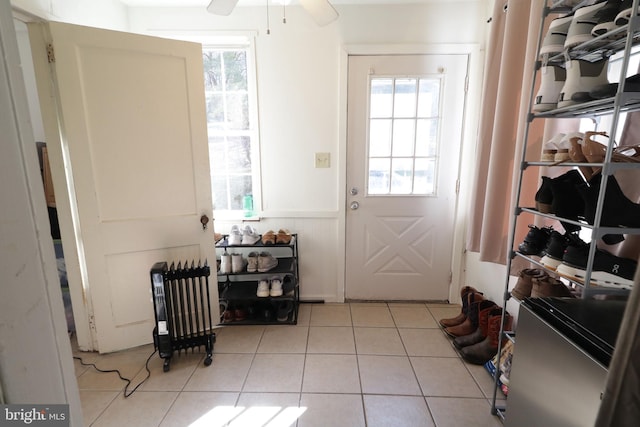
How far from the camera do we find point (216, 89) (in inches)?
91.4

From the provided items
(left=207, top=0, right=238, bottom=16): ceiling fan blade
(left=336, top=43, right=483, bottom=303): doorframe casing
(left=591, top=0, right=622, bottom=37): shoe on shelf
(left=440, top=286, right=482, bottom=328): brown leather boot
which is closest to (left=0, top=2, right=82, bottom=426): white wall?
(left=207, top=0, right=238, bottom=16): ceiling fan blade

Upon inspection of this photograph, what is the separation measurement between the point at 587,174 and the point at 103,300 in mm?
2682

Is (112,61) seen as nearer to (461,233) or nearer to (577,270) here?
(577,270)

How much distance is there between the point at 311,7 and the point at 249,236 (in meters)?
1.54

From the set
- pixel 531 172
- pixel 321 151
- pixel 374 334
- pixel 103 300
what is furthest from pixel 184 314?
pixel 531 172

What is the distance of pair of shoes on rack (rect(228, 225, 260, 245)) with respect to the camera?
2.21 meters

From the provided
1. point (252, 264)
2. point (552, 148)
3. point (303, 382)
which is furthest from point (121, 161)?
point (552, 148)

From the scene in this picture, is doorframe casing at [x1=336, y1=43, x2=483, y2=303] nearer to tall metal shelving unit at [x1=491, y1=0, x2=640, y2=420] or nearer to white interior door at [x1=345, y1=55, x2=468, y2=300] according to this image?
white interior door at [x1=345, y1=55, x2=468, y2=300]

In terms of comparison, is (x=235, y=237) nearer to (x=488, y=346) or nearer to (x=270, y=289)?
(x=270, y=289)

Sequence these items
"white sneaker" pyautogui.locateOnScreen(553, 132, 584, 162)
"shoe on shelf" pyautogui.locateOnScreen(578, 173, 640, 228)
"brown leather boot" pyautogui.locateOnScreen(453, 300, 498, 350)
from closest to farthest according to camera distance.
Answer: "shoe on shelf" pyautogui.locateOnScreen(578, 173, 640, 228)
"white sneaker" pyautogui.locateOnScreen(553, 132, 584, 162)
"brown leather boot" pyautogui.locateOnScreen(453, 300, 498, 350)

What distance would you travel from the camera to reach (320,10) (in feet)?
4.74

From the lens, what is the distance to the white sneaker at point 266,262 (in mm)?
2215

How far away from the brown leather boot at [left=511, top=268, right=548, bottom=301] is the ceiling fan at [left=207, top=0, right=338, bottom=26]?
159cm

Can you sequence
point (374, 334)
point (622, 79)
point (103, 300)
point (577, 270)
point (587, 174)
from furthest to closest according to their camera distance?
point (374, 334)
point (103, 300)
point (587, 174)
point (577, 270)
point (622, 79)
